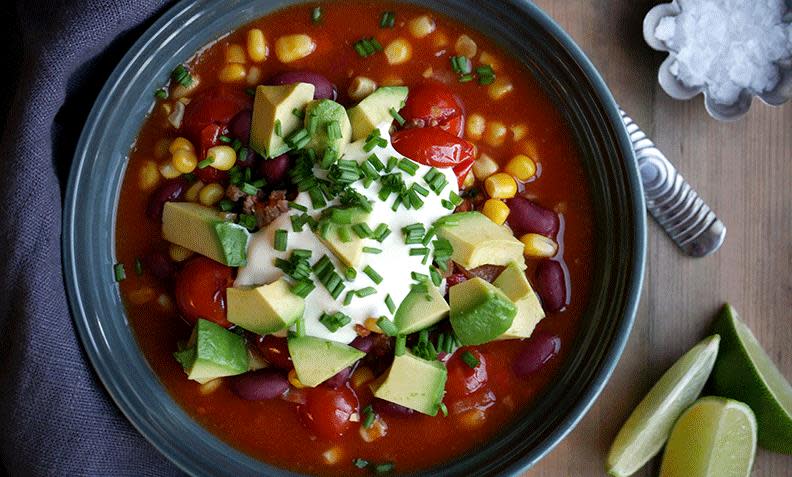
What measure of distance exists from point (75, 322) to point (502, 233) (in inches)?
66.4

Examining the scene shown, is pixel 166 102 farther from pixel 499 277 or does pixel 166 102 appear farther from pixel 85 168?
pixel 499 277

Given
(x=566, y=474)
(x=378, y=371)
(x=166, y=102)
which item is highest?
(x=166, y=102)

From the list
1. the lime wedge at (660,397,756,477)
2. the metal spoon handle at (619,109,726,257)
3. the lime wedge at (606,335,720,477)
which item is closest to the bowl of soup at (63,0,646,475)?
the metal spoon handle at (619,109,726,257)

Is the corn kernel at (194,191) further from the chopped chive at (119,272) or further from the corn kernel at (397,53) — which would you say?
the corn kernel at (397,53)

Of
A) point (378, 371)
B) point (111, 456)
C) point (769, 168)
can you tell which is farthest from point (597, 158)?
point (111, 456)

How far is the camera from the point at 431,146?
11.2ft

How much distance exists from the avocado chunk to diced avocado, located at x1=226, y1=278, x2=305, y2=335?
1.34 feet

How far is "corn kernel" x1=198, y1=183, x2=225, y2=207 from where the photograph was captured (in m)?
3.53

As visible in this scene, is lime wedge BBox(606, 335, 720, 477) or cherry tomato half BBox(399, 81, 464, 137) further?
lime wedge BBox(606, 335, 720, 477)

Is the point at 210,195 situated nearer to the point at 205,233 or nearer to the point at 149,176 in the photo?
the point at 205,233

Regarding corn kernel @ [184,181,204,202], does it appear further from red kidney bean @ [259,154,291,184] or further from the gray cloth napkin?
the gray cloth napkin

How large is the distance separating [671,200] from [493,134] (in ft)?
2.67

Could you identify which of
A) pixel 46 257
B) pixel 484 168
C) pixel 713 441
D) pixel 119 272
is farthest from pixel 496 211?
pixel 46 257

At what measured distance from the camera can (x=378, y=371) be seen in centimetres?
359
